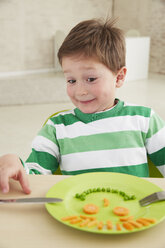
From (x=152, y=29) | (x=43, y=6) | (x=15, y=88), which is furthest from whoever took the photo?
(x=152, y=29)

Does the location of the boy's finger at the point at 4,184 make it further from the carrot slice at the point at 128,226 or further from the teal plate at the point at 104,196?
the carrot slice at the point at 128,226

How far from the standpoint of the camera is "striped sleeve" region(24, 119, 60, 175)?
120 cm

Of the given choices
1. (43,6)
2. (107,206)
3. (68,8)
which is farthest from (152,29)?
(107,206)

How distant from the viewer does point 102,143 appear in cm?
123

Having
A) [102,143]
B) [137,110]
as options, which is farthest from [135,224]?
[137,110]

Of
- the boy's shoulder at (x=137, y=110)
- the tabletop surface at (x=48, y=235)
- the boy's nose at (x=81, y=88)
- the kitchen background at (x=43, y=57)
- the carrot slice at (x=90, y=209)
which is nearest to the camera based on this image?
the tabletop surface at (x=48, y=235)

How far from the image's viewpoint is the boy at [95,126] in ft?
3.97

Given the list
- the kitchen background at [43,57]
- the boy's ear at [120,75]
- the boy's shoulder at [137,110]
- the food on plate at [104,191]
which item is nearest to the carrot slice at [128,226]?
the food on plate at [104,191]

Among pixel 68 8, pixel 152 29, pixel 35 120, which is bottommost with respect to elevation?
pixel 35 120

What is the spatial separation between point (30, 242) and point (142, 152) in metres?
0.72

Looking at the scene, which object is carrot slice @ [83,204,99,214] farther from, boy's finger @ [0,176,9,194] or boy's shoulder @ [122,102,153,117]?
boy's shoulder @ [122,102,153,117]

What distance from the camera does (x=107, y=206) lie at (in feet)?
2.43

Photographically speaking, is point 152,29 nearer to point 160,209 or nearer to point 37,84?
point 37,84

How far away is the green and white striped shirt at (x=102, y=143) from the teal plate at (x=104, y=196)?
333mm
